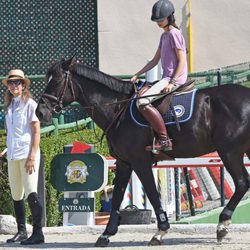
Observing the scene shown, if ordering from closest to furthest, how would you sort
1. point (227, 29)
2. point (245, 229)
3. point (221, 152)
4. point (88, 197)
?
point (221, 152) < point (245, 229) < point (88, 197) < point (227, 29)

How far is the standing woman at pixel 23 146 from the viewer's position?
9555 millimetres

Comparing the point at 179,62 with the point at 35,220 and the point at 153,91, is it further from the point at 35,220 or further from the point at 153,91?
the point at 35,220

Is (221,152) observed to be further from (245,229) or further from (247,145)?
(245,229)

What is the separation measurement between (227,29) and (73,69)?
12.6 meters

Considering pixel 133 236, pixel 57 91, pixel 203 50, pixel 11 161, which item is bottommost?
pixel 133 236

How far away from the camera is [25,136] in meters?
9.58

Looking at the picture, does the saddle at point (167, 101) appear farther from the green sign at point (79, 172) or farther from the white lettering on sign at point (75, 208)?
the white lettering on sign at point (75, 208)

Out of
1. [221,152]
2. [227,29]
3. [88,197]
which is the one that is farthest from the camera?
[227,29]

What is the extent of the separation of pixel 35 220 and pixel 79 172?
1.35 meters

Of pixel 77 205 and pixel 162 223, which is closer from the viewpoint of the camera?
pixel 162 223

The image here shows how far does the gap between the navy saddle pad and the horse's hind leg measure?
1.82 feet

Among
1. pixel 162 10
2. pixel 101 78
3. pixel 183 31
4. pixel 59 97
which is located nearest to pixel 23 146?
pixel 59 97

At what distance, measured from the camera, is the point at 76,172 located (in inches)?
436

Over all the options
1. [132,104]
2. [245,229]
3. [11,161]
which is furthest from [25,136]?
[245,229]
